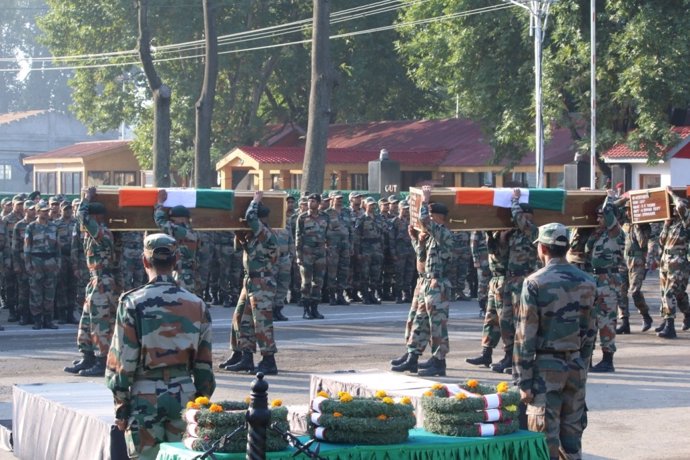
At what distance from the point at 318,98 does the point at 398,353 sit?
665 inches

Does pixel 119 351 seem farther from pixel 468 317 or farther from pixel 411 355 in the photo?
pixel 468 317

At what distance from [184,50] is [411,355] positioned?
128 feet

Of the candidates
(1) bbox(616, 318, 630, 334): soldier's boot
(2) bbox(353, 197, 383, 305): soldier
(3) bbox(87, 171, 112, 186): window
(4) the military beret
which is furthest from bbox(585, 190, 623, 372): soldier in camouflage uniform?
(3) bbox(87, 171, 112, 186): window

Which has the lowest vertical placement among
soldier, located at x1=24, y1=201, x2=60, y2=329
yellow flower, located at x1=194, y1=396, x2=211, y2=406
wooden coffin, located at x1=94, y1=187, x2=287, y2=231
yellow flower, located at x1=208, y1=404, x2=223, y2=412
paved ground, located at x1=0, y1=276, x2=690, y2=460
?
paved ground, located at x1=0, y1=276, x2=690, y2=460

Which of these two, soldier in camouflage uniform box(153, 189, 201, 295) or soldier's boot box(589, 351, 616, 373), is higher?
soldier in camouflage uniform box(153, 189, 201, 295)

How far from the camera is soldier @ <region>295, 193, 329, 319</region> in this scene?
69.8ft

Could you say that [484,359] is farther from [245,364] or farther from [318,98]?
[318,98]

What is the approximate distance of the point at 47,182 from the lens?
2336 inches

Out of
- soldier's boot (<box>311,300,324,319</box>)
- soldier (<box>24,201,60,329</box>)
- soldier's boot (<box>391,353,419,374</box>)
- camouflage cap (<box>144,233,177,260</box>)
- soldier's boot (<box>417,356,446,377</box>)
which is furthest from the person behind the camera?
soldier's boot (<box>311,300,324,319</box>)

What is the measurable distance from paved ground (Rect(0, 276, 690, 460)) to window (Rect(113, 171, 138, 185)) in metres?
34.2

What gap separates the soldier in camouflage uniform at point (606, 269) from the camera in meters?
14.8

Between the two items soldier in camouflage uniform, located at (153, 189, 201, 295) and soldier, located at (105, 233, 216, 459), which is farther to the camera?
soldier in camouflage uniform, located at (153, 189, 201, 295)

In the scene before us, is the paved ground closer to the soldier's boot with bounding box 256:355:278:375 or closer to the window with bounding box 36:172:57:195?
the soldier's boot with bounding box 256:355:278:375

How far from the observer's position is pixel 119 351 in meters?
7.78
